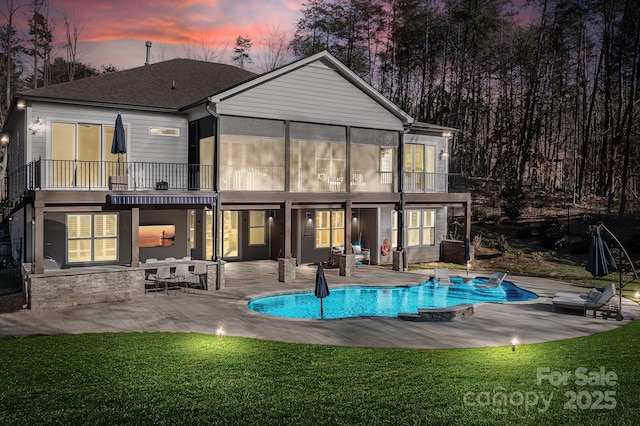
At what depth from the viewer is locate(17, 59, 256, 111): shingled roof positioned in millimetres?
18750

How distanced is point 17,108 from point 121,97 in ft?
11.6

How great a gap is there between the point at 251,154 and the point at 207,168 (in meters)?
4.03

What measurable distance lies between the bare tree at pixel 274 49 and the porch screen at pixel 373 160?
90.2 ft

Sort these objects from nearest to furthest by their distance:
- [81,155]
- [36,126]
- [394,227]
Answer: [36,126], [81,155], [394,227]

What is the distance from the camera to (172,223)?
21.5 meters

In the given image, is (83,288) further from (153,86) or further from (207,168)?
(153,86)

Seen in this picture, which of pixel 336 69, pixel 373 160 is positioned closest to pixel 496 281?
pixel 373 160

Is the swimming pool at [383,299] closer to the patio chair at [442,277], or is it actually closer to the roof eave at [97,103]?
the patio chair at [442,277]

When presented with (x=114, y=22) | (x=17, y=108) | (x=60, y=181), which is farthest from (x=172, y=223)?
(x=114, y=22)

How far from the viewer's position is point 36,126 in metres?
17.5

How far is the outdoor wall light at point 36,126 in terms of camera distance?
689 inches

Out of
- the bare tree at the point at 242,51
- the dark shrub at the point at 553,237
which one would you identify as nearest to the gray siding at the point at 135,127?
the dark shrub at the point at 553,237

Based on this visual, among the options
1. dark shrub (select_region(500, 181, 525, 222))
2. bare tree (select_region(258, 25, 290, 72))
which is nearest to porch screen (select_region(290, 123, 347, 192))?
dark shrub (select_region(500, 181, 525, 222))

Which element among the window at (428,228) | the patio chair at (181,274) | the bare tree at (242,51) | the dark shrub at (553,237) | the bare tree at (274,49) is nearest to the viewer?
the patio chair at (181,274)
